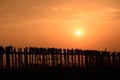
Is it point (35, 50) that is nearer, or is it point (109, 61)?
point (35, 50)

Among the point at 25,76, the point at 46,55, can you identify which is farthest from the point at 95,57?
the point at 25,76

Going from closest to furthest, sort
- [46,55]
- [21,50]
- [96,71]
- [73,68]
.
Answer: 1. [21,50]
2. [46,55]
3. [73,68]
4. [96,71]

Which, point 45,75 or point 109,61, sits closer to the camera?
point 45,75

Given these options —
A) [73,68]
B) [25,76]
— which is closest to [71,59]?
[73,68]

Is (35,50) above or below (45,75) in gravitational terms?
above

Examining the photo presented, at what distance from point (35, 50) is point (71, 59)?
328 cm

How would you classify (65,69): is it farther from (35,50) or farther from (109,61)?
(109,61)

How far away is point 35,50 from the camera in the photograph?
62.3 feet

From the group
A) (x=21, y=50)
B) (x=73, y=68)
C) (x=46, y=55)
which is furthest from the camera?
(x=73, y=68)

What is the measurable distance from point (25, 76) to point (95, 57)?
649cm

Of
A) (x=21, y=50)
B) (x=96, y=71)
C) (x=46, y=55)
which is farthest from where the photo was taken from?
(x=96, y=71)

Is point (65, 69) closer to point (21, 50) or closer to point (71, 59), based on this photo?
point (71, 59)

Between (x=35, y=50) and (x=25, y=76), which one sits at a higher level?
(x=35, y=50)

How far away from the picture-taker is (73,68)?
69.2ft
